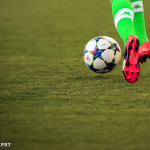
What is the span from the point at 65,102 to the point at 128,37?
891 millimetres

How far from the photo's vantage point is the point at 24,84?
4441mm

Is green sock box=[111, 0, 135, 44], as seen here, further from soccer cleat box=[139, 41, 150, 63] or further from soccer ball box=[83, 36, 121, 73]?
soccer ball box=[83, 36, 121, 73]

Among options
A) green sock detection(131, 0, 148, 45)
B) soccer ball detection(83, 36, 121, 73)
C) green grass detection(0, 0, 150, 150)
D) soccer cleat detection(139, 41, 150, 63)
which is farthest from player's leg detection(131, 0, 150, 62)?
green grass detection(0, 0, 150, 150)

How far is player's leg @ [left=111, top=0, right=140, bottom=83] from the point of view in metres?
3.89

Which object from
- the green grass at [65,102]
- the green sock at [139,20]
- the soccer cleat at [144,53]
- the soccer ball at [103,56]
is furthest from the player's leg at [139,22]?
the green grass at [65,102]

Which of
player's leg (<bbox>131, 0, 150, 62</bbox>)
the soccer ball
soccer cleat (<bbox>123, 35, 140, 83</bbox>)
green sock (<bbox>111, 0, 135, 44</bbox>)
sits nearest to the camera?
soccer cleat (<bbox>123, 35, 140, 83</bbox>)

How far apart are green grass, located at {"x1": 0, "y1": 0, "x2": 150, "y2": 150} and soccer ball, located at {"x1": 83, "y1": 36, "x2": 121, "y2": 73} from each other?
138mm

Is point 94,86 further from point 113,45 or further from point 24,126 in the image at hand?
point 24,126

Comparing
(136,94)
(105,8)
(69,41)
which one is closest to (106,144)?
(136,94)

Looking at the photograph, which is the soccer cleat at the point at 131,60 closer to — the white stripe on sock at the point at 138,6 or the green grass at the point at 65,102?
the green grass at the point at 65,102

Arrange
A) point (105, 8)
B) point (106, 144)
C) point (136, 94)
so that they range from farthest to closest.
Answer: point (105, 8) → point (136, 94) → point (106, 144)

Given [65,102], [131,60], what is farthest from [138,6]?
[65,102]

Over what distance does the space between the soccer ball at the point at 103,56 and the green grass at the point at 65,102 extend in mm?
138

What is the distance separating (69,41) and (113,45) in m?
3.13
